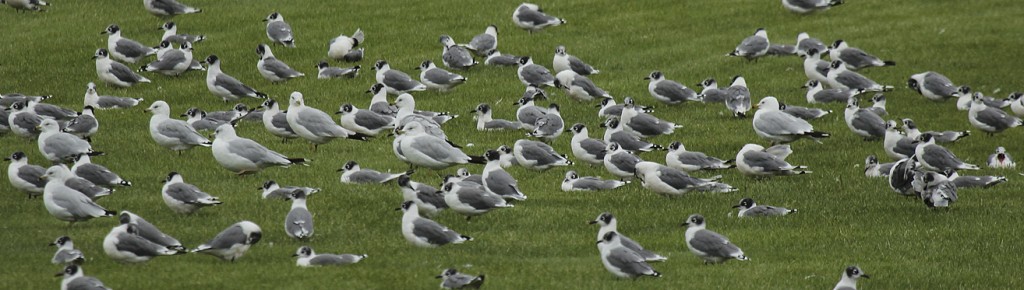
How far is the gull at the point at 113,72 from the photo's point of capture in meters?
29.2

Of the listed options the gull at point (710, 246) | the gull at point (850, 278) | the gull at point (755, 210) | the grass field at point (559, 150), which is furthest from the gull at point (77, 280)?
the gull at point (755, 210)

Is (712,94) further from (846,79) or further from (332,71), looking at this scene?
(332,71)

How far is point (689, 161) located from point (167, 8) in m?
18.1

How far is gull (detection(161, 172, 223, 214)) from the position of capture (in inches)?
703

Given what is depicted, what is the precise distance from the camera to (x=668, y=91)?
28062 mm

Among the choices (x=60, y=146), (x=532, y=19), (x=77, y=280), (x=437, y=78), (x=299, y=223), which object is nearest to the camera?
(x=77, y=280)

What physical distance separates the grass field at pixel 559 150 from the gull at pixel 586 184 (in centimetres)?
23

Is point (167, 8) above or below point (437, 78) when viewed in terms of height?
above

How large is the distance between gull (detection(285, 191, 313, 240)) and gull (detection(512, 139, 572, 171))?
5.36 m

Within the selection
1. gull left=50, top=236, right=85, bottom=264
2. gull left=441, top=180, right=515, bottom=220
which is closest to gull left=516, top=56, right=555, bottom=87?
gull left=441, top=180, right=515, bottom=220

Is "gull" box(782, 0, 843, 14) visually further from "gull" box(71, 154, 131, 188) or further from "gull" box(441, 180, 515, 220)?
"gull" box(71, 154, 131, 188)

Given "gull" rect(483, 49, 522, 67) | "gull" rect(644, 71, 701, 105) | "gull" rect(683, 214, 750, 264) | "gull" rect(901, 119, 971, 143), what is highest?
"gull" rect(683, 214, 750, 264)

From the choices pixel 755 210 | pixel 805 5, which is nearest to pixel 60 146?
pixel 755 210

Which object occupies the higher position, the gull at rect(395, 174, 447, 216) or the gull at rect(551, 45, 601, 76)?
the gull at rect(395, 174, 447, 216)
